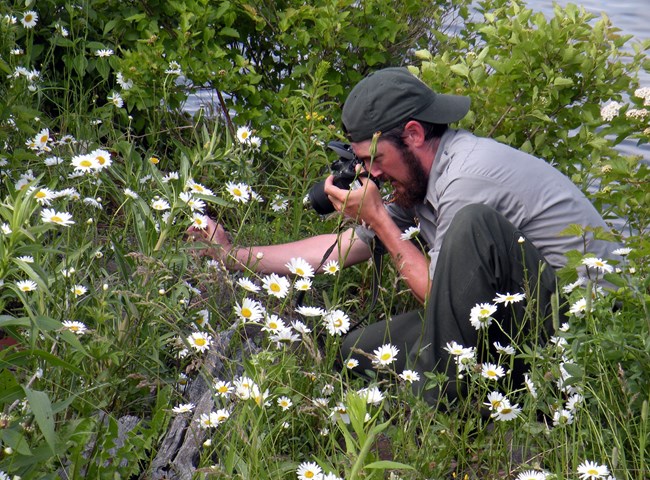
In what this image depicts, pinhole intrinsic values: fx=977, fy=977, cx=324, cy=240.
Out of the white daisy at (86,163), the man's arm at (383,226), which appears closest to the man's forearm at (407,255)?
the man's arm at (383,226)

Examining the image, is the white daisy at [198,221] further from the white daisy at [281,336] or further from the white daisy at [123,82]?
the white daisy at [123,82]

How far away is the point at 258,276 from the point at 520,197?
39.9 inches

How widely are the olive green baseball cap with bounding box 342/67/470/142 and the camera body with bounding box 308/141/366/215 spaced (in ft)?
0.24

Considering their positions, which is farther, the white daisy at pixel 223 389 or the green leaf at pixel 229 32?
the green leaf at pixel 229 32

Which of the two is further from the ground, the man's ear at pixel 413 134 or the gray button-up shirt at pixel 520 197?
the man's ear at pixel 413 134

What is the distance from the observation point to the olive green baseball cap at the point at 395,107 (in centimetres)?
369

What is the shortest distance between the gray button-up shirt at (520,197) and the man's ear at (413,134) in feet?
0.59

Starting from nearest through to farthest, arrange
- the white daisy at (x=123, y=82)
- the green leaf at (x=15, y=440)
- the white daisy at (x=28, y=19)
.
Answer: the green leaf at (x=15, y=440) < the white daisy at (x=28, y=19) < the white daisy at (x=123, y=82)

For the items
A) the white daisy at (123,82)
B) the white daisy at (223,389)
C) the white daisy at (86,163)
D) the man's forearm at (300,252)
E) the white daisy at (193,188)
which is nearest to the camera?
the white daisy at (223,389)

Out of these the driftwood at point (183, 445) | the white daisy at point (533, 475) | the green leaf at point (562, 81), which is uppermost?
the green leaf at point (562, 81)

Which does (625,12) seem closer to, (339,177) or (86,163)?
(339,177)

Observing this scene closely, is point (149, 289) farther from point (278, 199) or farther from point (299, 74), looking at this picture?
point (299, 74)

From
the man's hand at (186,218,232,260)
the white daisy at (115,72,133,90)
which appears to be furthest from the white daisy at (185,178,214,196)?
the white daisy at (115,72,133,90)

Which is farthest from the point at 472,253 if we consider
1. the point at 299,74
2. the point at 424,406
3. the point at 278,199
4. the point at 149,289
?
the point at 299,74
